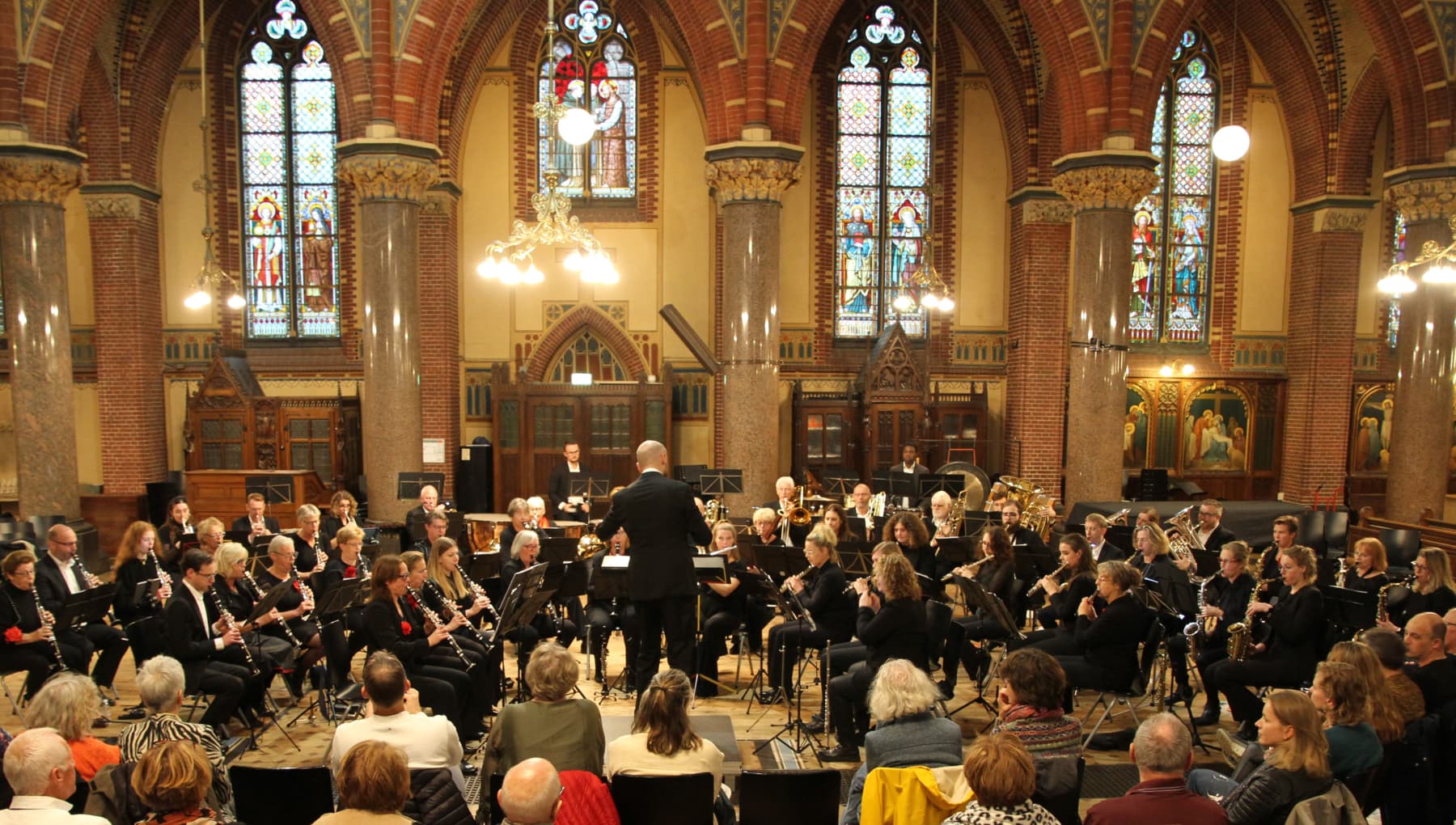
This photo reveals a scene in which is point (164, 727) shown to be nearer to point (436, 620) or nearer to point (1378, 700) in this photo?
point (436, 620)

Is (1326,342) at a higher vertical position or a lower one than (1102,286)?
lower

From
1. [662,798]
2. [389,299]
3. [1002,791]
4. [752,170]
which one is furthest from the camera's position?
[752,170]

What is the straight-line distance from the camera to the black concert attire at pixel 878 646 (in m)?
6.57

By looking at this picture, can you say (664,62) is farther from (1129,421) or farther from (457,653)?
(457,653)

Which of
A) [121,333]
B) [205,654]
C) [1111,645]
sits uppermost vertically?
[121,333]

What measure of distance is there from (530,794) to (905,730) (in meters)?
1.85

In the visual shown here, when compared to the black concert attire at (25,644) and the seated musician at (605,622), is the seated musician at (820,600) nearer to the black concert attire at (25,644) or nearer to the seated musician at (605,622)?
the seated musician at (605,622)

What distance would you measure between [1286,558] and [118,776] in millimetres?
7228

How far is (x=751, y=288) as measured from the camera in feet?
43.2

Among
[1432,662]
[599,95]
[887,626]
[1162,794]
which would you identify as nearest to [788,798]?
[1162,794]

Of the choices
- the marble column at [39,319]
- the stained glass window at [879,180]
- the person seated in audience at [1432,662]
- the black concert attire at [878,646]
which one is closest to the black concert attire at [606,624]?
the black concert attire at [878,646]

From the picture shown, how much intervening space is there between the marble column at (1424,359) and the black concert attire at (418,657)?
14.2 m

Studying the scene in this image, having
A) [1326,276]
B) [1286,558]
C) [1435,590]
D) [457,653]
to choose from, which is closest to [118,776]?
[457,653]

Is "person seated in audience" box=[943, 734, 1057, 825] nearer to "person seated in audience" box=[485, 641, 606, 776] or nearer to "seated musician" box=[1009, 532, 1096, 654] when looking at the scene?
"person seated in audience" box=[485, 641, 606, 776]
